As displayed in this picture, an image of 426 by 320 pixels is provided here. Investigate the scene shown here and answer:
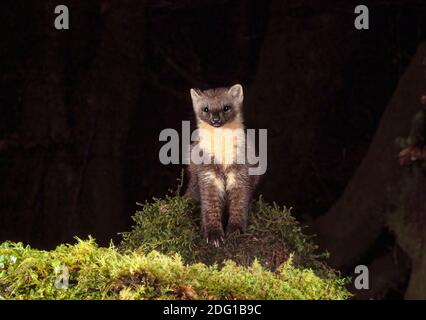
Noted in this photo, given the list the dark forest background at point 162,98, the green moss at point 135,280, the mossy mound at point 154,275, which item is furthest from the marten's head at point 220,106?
the dark forest background at point 162,98

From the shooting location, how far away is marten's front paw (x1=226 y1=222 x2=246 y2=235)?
5.84 m

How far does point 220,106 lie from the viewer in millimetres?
6297

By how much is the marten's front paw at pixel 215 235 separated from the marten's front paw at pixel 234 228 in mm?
80

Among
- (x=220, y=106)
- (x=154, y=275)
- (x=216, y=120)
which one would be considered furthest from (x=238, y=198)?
(x=154, y=275)

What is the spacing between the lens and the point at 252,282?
4.29 metres

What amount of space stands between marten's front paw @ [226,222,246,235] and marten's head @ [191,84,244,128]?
812 millimetres

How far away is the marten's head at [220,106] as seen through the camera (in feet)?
20.6

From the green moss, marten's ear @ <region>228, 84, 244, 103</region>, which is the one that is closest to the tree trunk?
marten's ear @ <region>228, 84, 244, 103</region>

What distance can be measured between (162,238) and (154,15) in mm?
5093

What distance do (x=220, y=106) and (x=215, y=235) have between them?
1082 mm

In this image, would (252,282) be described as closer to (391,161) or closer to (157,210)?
(157,210)

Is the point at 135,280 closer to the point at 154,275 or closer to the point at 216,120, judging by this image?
the point at 154,275

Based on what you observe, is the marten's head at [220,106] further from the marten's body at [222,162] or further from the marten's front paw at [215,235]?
the marten's front paw at [215,235]

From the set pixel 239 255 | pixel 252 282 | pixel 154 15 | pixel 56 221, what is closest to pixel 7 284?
pixel 252 282
